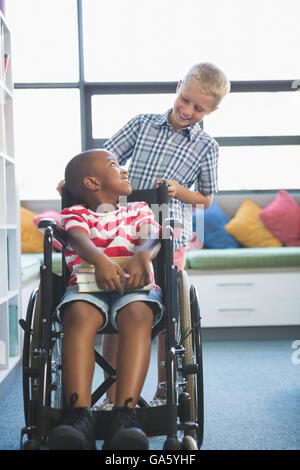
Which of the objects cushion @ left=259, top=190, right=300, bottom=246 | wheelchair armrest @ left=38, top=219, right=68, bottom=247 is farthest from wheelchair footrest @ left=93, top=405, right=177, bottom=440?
cushion @ left=259, top=190, right=300, bottom=246

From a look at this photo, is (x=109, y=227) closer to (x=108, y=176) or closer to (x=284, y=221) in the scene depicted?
(x=108, y=176)

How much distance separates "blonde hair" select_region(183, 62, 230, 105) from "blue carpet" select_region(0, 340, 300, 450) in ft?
3.72

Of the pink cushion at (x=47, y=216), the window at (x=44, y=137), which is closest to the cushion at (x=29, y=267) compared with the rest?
the pink cushion at (x=47, y=216)

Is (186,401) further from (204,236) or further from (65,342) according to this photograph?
(204,236)

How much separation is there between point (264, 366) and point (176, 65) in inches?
97.6

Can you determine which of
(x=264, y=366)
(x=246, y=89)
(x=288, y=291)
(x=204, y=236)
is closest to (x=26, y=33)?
(x=246, y=89)

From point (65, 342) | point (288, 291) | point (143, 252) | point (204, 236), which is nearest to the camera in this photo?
point (65, 342)

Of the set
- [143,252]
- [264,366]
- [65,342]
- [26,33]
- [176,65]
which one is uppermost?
[26,33]

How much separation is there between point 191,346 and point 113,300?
276mm

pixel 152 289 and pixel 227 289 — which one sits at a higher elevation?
pixel 152 289

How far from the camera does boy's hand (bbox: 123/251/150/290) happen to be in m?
1.21

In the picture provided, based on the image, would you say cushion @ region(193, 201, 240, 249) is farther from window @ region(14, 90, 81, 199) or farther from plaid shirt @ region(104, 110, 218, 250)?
plaid shirt @ region(104, 110, 218, 250)

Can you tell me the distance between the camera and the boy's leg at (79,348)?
1077 millimetres

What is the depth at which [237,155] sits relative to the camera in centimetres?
405
